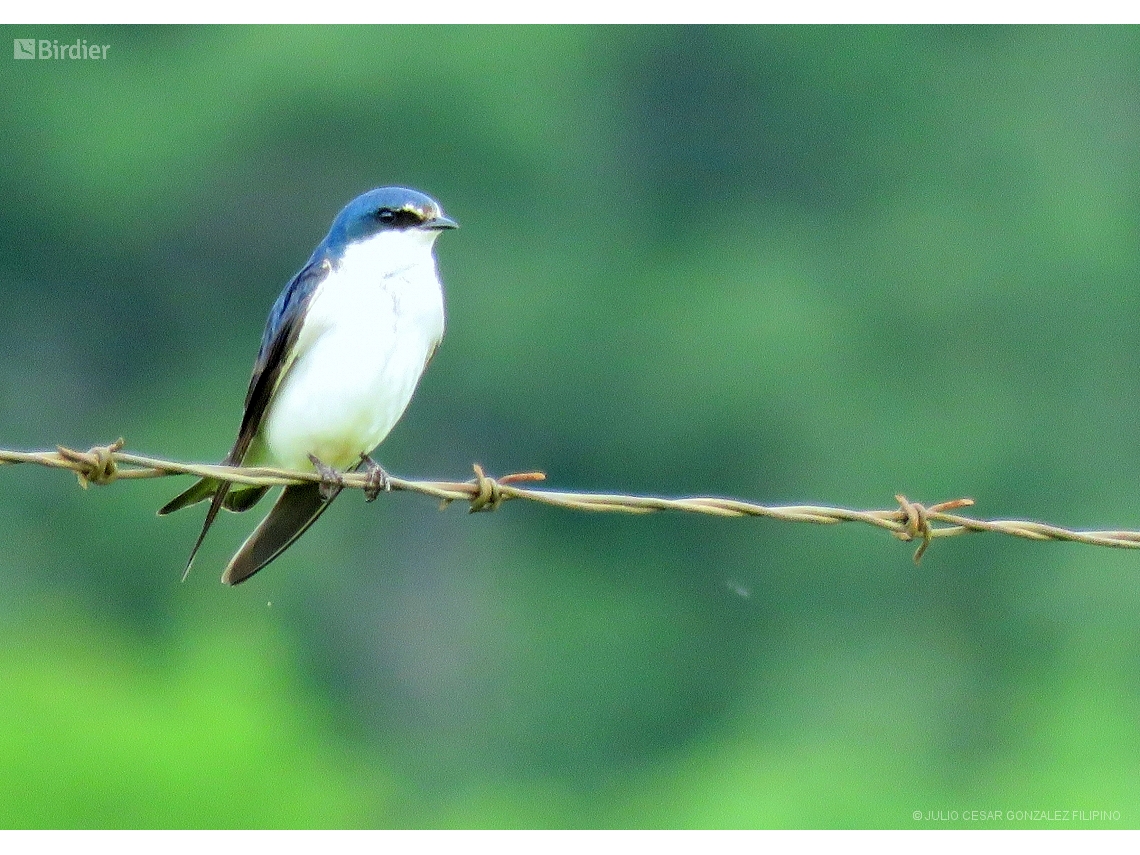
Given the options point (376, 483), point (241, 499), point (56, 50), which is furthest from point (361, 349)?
point (56, 50)

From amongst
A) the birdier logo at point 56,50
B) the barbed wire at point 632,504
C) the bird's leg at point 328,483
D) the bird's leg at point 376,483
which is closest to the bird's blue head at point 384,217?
the bird's leg at point 328,483

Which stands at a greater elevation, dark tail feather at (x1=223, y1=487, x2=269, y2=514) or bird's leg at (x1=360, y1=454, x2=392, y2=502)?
dark tail feather at (x1=223, y1=487, x2=269, y2=514)

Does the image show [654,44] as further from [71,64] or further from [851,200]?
[71,64]

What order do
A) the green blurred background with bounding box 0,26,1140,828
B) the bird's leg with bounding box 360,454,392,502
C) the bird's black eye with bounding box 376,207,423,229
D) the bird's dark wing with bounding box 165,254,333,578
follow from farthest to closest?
1. the green blurred background with bounding box 0,26,1140,828
2. the bird's black eye with bounding box 376,207,423,229
3. the bird's dark wing with bounding box 165,254,333,578
4. the bird's leg with bounding box 360,454,392,502

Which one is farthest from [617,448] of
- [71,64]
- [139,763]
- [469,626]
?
[139,763]

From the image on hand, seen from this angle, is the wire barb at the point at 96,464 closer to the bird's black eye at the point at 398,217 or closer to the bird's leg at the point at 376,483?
the bird's leg at the point at 376,483

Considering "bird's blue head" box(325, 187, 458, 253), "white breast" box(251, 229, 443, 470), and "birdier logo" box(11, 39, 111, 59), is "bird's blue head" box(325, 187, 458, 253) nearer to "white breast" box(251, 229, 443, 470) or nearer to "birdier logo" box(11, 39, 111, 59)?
"white breast" box(251, 229, 443, 470)

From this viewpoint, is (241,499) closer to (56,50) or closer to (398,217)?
(398,217)

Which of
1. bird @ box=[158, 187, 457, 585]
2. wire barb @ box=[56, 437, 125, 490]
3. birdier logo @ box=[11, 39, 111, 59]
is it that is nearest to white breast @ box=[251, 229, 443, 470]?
bird @ box=[158, 187, 457, 585]
